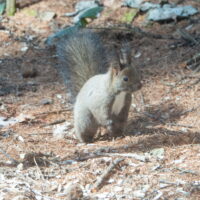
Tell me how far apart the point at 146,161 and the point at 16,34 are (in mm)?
4262

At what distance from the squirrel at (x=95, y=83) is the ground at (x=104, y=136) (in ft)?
0.61

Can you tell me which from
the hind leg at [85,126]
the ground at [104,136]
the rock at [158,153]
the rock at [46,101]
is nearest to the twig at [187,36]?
the ground at [104,136]

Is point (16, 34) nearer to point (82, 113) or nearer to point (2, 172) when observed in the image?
point (82, 113)

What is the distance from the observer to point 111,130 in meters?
4.71

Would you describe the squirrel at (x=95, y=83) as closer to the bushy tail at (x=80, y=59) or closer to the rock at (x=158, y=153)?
the bushy tail at (x=80, y=59)

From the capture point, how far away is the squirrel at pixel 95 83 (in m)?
4.45

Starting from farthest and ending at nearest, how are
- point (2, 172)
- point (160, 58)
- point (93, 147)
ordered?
point (160, 58)
point (93, 147)
point (2, 172)

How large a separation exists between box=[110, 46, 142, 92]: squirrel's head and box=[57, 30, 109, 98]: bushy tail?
0.74 m

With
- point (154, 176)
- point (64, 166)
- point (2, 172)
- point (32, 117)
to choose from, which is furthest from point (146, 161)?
point (32, 117)

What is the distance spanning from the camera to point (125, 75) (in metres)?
4.41

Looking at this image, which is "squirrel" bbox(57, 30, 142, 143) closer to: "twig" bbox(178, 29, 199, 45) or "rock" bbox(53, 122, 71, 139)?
"rock" bbox(53, 122, 71, 139)

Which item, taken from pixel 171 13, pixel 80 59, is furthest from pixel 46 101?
pixel 171 13

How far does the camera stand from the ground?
3.57 meters

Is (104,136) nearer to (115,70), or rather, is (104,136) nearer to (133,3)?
(115,70)
